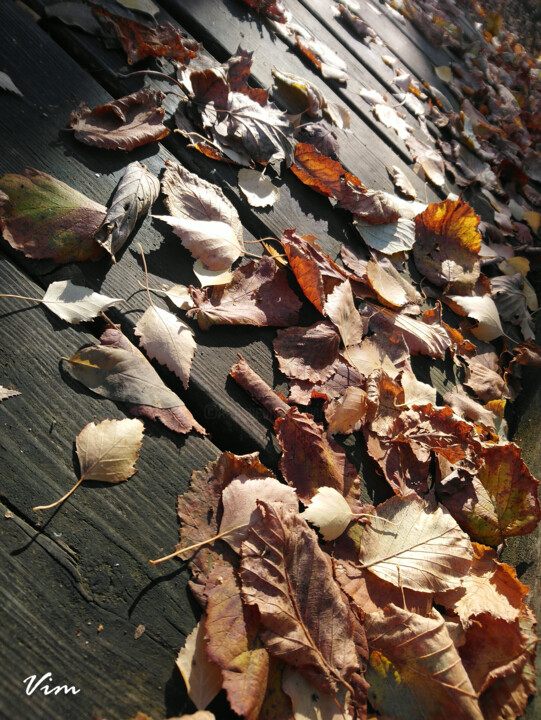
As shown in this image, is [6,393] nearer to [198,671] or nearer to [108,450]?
[108,450]

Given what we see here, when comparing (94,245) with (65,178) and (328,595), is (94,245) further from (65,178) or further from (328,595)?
(328,595)

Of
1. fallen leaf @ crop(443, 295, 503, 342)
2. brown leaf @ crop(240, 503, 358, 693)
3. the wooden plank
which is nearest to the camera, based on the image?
the wooden plank

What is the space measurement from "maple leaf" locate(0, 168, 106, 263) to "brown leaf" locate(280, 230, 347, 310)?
511 millimetres

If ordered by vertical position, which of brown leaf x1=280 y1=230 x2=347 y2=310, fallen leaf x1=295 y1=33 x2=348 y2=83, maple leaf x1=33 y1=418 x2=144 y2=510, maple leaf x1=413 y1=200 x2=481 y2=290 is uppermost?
fallen leaf x1=295 y1=33 x2=348 y2=83

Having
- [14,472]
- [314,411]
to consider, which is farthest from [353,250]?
[14,472]

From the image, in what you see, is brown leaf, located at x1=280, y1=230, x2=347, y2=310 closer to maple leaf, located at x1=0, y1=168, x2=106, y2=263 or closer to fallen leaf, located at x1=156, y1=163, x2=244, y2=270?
fallen leaf, located at x1=156, y1=163, x2=244, y2=270

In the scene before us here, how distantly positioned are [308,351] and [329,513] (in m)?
0.42

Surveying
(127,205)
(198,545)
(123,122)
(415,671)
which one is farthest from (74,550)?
(123,122)

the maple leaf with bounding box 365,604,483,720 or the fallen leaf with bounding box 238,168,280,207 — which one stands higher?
the fallen leaf with bounding box 238,168,280,207

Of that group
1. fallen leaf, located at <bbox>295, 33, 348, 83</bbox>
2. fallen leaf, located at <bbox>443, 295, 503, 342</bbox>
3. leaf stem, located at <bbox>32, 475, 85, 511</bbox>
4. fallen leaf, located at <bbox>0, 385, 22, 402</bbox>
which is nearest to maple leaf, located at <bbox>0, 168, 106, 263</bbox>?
fallen leaf, located at <bbox>0, 385, 22, 402</bbox>

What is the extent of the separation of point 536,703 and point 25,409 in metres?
1.11

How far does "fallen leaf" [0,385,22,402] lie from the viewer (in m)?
0.85

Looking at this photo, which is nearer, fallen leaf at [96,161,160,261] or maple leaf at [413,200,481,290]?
fallen leaf at [96,161,160,261]

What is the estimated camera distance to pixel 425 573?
1.00 meters
